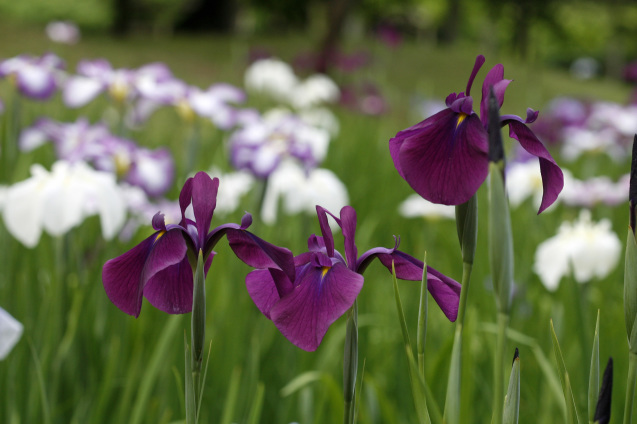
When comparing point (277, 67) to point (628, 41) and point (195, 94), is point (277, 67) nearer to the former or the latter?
point (195, 94)

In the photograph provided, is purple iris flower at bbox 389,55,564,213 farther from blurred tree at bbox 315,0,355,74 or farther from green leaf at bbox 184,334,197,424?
blurred tree at bbox 315,0,355,74

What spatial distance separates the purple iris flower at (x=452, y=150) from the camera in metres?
0.49

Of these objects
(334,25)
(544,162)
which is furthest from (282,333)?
(334,25)

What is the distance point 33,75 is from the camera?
2252 mm

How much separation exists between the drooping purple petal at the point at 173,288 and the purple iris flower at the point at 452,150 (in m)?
0.22

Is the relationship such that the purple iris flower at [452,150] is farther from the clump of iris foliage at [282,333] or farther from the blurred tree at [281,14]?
the blurred tree at [281,14]

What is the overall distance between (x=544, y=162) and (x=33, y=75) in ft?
6.98

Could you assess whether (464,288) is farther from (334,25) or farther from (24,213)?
(334,25)

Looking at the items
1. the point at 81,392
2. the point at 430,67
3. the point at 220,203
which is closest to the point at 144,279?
the point at 81,392

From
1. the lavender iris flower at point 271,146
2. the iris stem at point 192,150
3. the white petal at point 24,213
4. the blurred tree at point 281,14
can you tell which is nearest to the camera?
the white petal at point 24,213

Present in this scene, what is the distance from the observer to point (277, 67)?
17.0 feet

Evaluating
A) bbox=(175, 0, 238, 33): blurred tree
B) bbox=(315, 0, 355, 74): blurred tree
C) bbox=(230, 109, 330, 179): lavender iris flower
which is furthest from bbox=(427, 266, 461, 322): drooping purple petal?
bbox=(175, 0, 238, 33): blurred tree

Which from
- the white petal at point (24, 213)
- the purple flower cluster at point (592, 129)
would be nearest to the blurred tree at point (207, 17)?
the purple flower cluster at point (592, 129)

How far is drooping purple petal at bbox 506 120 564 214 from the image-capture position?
1.74ft
